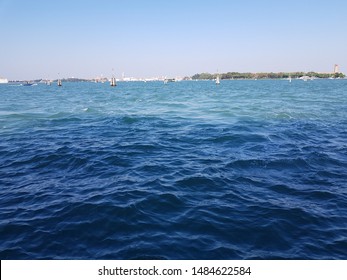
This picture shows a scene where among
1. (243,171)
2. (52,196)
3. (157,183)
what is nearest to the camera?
(52,196)

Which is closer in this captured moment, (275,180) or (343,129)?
(275,180)

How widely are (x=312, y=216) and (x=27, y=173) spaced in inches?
479

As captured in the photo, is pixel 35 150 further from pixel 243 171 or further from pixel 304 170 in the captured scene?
pixel 304 170

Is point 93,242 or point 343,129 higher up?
point 343,129

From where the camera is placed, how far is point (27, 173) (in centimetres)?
1248

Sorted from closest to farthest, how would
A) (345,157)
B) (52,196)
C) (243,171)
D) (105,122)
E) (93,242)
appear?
(93,242) → (52,196) → (243,171) → (345,157) → (105,122)

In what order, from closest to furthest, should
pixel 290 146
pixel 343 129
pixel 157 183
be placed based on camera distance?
pixel 157 183 → pixel 290 146 → pixel 343 129

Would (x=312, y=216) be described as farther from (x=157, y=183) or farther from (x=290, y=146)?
(x=290, y=146)

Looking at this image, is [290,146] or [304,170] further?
[290,146]

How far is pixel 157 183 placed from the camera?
10.9 metres

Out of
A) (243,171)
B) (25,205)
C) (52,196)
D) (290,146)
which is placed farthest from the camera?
(290,146)

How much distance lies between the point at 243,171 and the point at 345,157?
21.0 feet

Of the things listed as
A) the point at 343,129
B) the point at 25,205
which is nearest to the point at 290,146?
Answer: the point at 343,129

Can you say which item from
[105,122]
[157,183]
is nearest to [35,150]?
[157,183]
